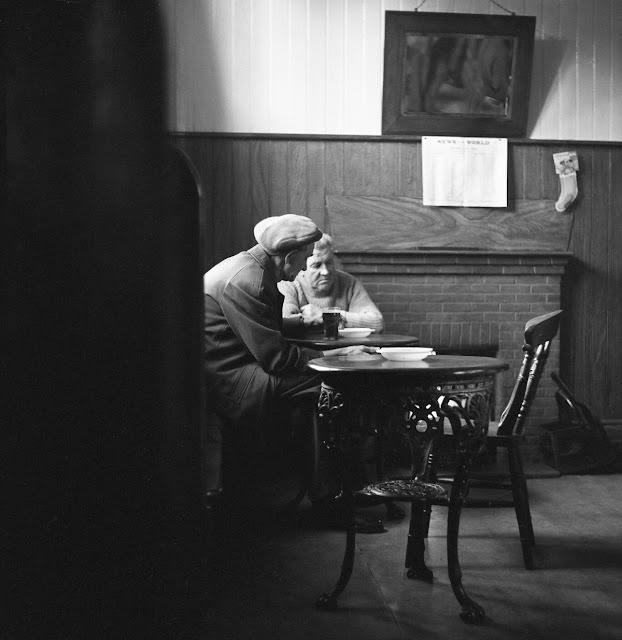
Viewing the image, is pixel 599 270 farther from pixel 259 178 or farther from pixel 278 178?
pixel 259 178

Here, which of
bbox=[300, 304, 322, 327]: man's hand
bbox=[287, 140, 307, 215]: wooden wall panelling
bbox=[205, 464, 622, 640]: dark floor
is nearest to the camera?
bbox=[205, 464, 622, 640]: dark floor

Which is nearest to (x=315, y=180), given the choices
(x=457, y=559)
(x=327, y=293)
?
(x=327, y=293)

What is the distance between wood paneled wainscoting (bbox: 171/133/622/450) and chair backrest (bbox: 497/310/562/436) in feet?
7.41

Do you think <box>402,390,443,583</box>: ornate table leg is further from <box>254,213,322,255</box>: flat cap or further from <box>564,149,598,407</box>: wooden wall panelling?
<box>564,149,598,407</box>: wooden wall panelling

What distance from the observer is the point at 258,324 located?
125 inches

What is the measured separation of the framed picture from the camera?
4.76 metres

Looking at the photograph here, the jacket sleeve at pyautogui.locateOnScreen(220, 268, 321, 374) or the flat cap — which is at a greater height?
Answer: the flat cap

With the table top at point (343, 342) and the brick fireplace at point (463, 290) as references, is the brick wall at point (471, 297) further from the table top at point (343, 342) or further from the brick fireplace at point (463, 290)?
the table top at point (343, 342)

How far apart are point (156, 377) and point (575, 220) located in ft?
16.6

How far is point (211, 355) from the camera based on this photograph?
10.9 ft

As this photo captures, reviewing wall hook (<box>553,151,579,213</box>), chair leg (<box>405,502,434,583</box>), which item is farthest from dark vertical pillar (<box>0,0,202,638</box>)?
wall hook (<box>553,151,579,213</box>)

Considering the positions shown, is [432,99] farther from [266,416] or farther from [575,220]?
[266,416]

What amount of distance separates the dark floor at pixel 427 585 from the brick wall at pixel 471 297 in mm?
1547

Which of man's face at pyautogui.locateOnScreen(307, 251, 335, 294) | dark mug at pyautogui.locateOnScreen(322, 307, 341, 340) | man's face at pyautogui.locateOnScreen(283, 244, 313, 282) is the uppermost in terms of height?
man's face at pyautogui.locateOnScreen(283, 244, 313, 282)
